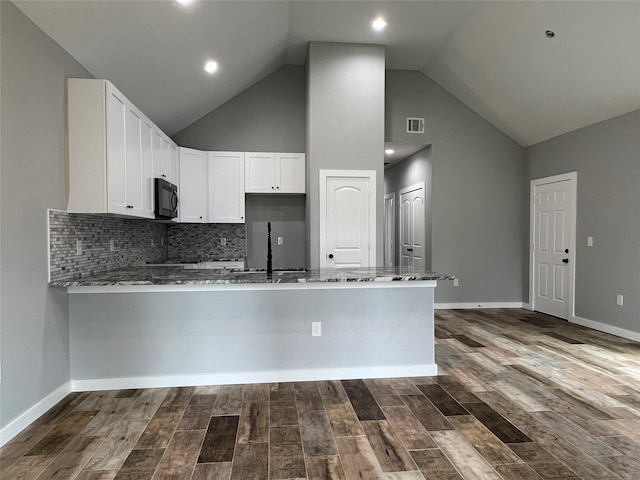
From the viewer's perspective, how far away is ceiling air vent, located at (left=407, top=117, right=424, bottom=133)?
19.0ft

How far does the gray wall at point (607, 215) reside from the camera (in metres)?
4.27

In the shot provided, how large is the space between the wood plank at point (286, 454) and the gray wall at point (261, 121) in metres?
4.12

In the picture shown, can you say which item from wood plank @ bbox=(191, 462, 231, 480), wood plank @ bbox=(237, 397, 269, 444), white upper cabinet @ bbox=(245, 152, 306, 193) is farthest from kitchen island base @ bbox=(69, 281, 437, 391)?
white upper cabinet @ bbox=(245, 152, 306, 193)

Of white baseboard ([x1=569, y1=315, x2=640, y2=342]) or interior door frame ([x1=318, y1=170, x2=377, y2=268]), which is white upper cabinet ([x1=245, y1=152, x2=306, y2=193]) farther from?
white baseboard ([x1=569, y1=315, x2=640, y2=342])

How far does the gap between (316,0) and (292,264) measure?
10.9 ft

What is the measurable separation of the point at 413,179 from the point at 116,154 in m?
5.06

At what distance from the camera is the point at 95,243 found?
10.7 feet

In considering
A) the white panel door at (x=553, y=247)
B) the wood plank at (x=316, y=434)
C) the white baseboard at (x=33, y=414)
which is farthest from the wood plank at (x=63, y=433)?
the white panel door at (x=553, y=247)

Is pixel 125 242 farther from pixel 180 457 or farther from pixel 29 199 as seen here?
pixel 180 457

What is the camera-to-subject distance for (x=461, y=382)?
120 inches

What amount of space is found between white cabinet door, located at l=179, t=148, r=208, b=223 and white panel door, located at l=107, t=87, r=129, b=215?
6.47ft

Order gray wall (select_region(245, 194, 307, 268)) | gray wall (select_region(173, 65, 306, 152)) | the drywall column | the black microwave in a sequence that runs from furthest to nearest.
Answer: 1. gray wall (select_region(245, 194, 307, 268))
2. gray wall (select_region(173, 65, 306, 152))
3. the drywall column
4. the black microwave

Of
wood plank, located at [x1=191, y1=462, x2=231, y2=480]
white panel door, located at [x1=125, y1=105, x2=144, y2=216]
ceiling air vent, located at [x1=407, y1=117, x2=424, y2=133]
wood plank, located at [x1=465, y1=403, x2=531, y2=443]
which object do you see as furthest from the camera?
ceiling air vent, located at [x1=407, y1=117, x2=424, y2=133]

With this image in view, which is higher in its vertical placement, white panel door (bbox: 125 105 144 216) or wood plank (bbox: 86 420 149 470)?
white panel door (bbox: 125 105 144 216)
